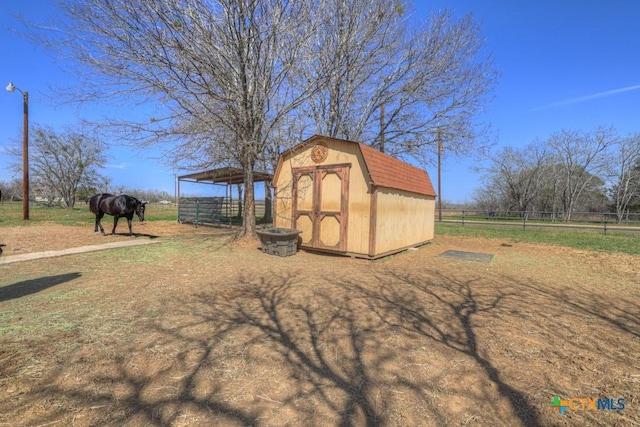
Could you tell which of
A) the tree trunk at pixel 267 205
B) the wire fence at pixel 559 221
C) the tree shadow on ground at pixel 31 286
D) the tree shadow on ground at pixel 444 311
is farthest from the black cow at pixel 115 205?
the wire fence at pixel 559 221

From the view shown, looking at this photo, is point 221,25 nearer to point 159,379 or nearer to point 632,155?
point 159,379

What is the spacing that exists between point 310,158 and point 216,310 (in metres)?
6.15

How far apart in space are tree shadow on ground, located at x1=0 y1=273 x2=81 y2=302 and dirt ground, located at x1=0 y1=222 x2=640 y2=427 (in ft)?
0.11

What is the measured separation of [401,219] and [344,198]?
2433 mm

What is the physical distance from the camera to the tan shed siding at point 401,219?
27.0 ft

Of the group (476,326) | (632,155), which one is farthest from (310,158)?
(632,155)

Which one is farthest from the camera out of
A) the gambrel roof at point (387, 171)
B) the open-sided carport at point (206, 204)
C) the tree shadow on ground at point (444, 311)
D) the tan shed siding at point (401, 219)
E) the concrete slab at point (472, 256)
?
the open-sided carport at point (206, 204)

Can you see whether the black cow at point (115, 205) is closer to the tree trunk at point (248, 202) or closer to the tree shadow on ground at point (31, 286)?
the tree trunk at point (248, 202)

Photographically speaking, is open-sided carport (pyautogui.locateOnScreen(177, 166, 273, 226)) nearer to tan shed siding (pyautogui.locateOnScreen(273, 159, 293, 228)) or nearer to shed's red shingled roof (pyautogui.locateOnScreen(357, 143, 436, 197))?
tan shed siding (pyautogui.locateOnScreen(273, 159, 293, 228))

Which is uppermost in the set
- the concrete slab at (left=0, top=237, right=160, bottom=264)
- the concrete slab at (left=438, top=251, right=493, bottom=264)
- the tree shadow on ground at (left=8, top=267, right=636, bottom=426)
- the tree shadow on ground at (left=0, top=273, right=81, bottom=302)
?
the concrete slab at (left=0, top=237, right=160, bottom=264)

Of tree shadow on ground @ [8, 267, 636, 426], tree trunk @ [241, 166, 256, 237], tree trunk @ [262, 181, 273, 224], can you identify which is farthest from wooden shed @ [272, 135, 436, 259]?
tree trunk @ [262, 181, 273, 224]

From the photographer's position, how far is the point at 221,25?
25.5 ft

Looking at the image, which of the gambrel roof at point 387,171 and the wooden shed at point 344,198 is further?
the wooden shed at point 344,198

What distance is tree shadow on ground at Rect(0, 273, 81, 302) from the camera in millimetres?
4336
